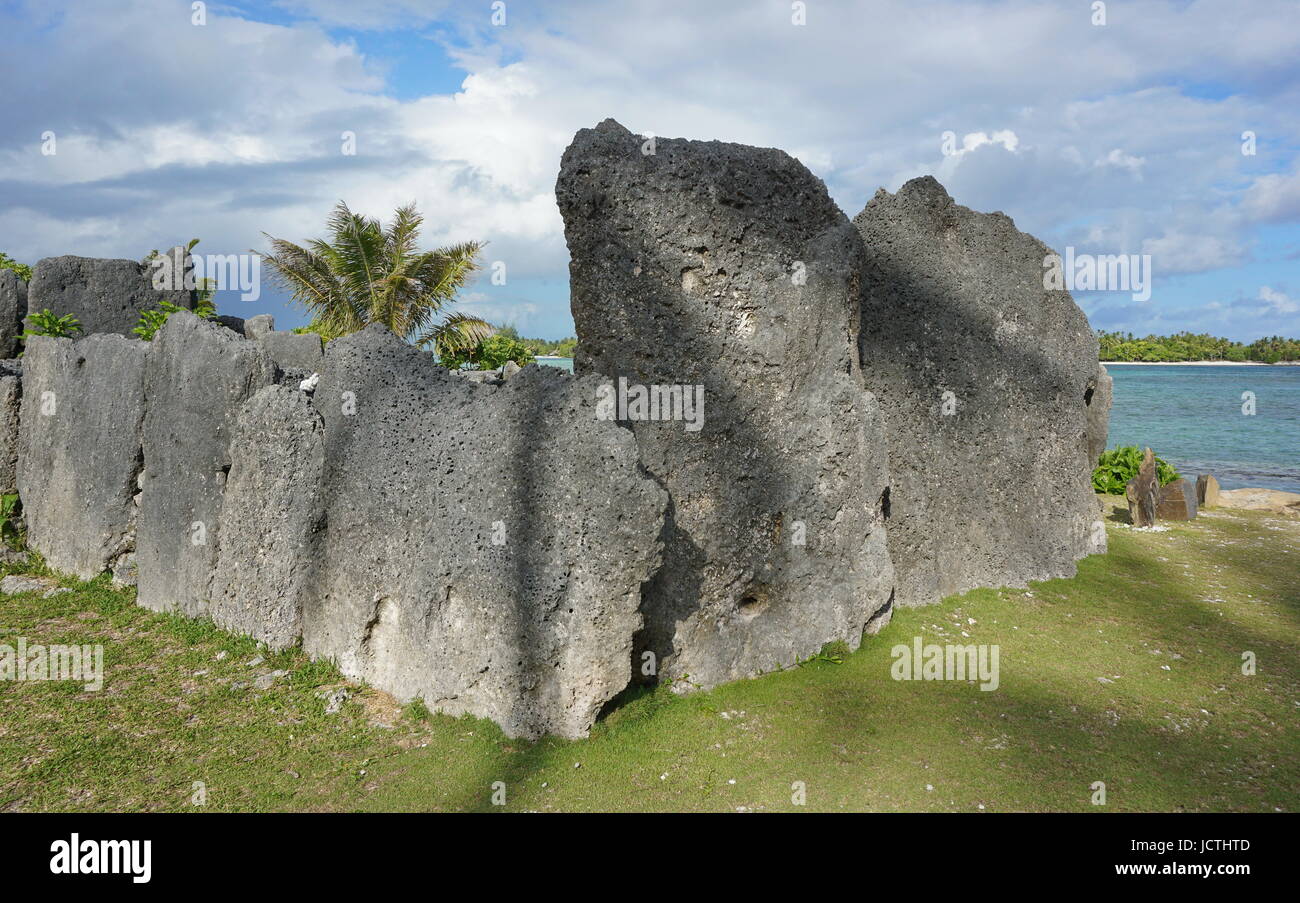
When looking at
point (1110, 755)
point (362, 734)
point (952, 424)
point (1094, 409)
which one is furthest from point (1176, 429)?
point (362, 734)

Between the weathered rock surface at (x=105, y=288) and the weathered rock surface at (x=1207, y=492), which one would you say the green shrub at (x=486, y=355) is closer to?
the weathered rock surface at (x=105, y=288)

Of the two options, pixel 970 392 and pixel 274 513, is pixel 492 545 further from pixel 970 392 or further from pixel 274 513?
pixel 970 392

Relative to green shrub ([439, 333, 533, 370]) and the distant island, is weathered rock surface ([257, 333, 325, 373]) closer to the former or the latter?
green shrub ([439, 333, 533, 370])

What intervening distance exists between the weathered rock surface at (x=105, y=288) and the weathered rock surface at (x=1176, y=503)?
1335cm

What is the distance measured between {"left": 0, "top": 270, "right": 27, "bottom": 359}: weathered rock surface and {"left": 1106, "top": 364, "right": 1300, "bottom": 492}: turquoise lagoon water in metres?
18.4

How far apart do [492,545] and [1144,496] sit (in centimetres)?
997

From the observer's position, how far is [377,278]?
70.1ft

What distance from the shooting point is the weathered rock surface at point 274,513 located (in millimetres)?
6473

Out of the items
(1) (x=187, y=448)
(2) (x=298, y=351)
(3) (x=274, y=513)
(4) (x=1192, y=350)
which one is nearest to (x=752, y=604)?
(3) (x=274, y=513)

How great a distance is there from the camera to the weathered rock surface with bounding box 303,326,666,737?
209 inches

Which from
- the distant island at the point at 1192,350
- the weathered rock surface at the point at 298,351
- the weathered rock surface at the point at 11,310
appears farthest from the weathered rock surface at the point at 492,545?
the distant island at the point at 1192,350

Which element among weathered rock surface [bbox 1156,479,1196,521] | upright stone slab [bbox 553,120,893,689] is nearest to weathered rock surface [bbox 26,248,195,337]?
upright stone slab [bbox 553,120,893,689]

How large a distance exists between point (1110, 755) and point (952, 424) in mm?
3833

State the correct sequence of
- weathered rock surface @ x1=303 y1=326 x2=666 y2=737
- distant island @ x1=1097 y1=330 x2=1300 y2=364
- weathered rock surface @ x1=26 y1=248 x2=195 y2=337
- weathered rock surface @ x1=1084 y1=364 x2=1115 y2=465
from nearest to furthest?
weathered rock surface @ x1=303 y1=326 x2=666 y2=737, weathered rock surface @ x1=26 y1=248 x2=195 y2=337, weathered rock surface @ x1=1084 y1=364 x2=1115 y2=465, distant island @ x1=1097 y1=330 x2=1300 y2=364
